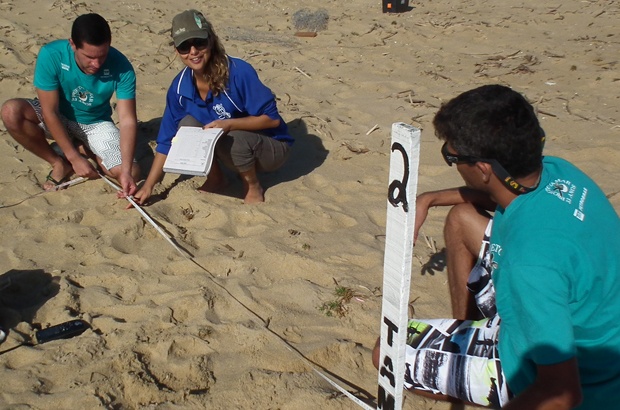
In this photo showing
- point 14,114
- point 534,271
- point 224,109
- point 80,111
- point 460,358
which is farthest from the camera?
point 80,111

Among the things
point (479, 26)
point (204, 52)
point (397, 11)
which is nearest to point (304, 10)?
point (397, 11)

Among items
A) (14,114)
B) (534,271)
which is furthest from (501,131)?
(14,114)

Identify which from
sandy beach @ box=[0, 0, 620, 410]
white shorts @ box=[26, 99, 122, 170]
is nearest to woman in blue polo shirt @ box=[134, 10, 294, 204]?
sandy beach @ box=[0, 0, 620, 410]

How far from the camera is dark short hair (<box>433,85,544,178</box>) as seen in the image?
204cm

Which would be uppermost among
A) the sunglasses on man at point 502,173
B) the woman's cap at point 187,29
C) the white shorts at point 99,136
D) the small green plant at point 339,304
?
the woman's cap at point 187,29

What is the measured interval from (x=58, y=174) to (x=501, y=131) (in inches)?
141

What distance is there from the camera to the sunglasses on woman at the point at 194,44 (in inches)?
162

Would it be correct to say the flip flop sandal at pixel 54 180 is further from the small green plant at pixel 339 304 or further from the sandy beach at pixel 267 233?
the small green plant at pixel 339 304

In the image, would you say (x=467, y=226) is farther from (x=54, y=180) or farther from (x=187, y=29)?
(x=54, y=180)

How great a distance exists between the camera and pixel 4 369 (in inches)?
113

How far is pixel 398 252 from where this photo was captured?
1.96 meters

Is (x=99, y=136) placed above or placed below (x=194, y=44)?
below

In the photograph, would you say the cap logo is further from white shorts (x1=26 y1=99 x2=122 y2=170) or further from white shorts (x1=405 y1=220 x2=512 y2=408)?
white shorts (x1=405 y1=220 x2=512 y2=408)

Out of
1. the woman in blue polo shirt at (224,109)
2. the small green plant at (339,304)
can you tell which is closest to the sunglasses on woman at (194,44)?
the woman in blue polo shirt at (224,109)
